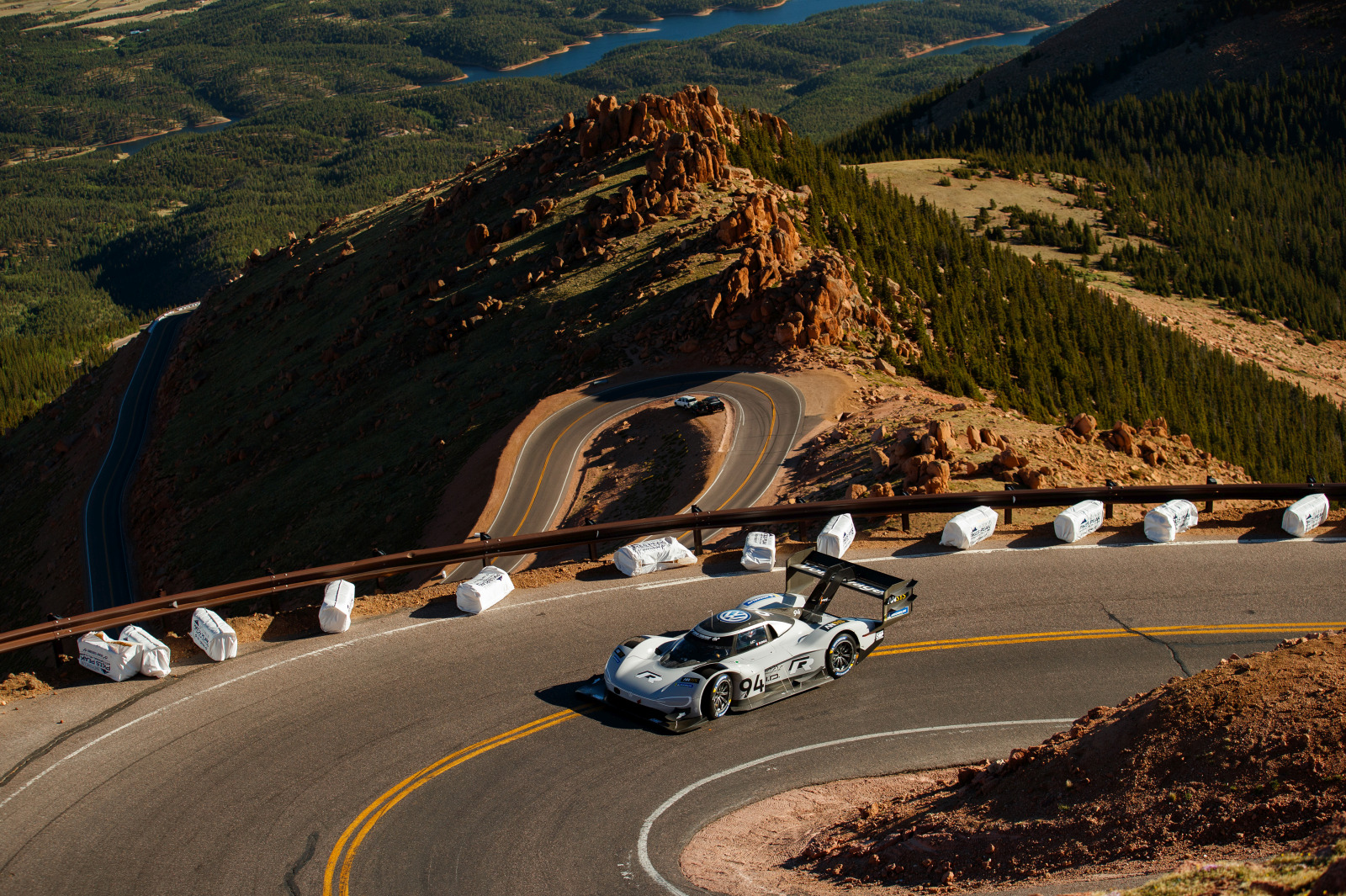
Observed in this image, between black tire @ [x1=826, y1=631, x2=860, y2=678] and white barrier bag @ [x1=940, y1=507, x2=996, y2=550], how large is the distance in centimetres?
660

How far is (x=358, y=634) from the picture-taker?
23094 millimetres

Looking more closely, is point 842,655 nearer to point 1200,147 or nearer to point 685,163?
point 685,163

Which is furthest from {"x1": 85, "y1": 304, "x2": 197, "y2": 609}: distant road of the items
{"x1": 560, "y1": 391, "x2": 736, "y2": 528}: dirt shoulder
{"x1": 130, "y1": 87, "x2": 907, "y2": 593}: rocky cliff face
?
{"x1": 560, "y1": 391, "x2": 736, "y2": 528}: dirt shoulder

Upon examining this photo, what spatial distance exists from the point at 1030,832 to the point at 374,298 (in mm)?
75750

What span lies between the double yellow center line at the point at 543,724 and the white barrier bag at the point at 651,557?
604 cm

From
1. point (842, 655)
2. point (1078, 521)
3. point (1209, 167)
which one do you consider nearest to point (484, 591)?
point (842, 655)

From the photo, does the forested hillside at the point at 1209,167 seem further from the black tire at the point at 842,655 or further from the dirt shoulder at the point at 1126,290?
the black tire at the point at 842,655

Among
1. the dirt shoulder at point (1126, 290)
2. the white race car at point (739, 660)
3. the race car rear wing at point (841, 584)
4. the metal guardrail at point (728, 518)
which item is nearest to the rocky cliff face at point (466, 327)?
the metal guardrail at point (728, 518)

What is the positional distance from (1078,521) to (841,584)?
29.6ft

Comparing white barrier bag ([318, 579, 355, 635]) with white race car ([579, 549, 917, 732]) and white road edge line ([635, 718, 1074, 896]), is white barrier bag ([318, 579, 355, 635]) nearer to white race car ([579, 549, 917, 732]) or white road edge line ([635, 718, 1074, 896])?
white race car ([579, 549, 917, 732])

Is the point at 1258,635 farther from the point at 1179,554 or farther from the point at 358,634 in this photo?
the point at 358,634

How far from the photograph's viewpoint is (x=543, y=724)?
19641 millimetres

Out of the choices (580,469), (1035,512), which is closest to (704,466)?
(580,469)

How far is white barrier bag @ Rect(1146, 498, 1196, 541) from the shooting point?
26.8 meters
